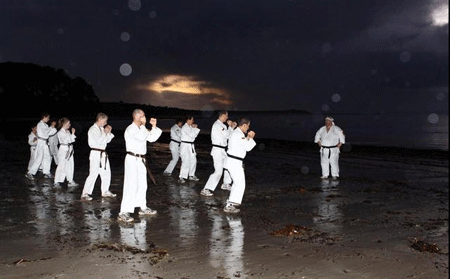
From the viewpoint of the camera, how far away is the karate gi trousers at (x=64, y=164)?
1195 cm

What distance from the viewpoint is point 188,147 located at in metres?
12.7

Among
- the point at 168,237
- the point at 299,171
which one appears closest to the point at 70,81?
the point at 299,171

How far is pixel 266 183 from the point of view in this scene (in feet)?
44.0

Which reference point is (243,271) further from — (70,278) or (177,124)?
(177,124)

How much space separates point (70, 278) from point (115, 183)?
8183mm

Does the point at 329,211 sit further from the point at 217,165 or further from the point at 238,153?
the point at 217,165

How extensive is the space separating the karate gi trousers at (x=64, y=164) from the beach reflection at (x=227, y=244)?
5180 mm

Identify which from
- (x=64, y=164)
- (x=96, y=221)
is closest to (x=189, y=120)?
(x=64, y=164)

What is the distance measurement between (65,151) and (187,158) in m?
3.37

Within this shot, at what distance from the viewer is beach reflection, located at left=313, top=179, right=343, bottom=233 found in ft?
25.8

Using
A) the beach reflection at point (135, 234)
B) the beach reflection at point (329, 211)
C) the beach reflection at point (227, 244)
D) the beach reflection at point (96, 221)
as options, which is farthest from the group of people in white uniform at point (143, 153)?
the beach reflection at point (329, 211)

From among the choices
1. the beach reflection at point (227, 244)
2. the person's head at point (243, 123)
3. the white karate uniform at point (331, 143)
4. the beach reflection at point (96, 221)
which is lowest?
the beach reflection at point (227, 244)

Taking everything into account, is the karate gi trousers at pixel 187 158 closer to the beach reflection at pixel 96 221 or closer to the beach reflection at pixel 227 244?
the beach reflection at pixel 96 221

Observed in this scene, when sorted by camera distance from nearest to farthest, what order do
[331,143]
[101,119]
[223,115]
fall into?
[101,119], [223,115], [331,143]
